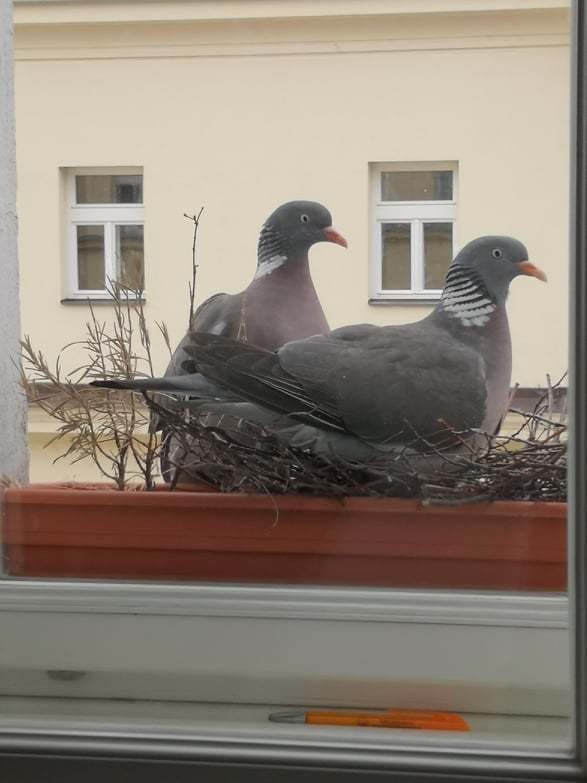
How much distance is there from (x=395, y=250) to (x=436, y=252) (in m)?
0.03

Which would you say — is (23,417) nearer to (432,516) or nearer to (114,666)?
(114,666)

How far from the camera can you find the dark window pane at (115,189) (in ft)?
2.50

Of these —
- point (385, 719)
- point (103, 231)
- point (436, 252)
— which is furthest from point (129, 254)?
point (385, 719)

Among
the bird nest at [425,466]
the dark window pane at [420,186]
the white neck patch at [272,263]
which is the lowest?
the bird nest at [425,466]

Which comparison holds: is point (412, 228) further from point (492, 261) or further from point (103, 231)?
point (103, 231)

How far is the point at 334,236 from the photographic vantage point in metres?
0.75

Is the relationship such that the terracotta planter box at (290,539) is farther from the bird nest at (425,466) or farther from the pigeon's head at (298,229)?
the pigeon's head at (298,229)

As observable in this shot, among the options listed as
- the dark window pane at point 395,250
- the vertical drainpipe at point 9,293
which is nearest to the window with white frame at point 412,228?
the dark window pane at point 395,250

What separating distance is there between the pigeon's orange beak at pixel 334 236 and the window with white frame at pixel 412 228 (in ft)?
0.08

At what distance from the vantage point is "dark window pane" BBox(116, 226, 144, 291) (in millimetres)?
764

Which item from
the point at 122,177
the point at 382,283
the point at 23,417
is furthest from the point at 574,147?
the point at 23,417

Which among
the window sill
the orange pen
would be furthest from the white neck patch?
the orange pen

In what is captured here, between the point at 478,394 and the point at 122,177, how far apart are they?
328 millimetres

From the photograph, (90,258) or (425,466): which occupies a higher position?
(90,258)
